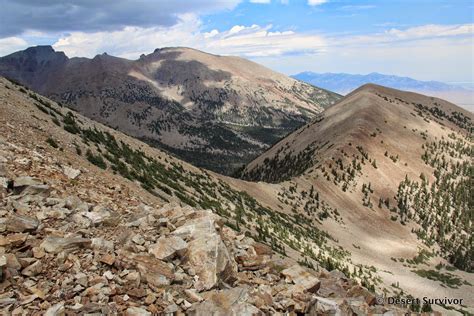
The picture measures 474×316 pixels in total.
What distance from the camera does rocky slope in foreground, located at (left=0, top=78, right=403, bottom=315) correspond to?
10.5 m

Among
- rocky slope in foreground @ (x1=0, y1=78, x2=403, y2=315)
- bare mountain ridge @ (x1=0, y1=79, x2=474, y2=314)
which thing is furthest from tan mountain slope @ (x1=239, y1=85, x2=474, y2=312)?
rocky slope in foreground @ (x1=0, y1=78, x2=403, y2=315)

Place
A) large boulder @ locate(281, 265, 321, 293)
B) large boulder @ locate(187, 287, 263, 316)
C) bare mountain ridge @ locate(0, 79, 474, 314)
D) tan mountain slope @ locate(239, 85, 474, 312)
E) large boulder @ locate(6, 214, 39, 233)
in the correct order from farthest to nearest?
tan mountain slope @ locate(239, 85, 474, 312)
large boulder @ locate(281, 265, 321, 293)
bare mountain ridge @ locate(0, 79, 474, 314)
large boulder @ locate(6, 214, 39, 233)
large boulder @ locate(187, 287, 263, 316)

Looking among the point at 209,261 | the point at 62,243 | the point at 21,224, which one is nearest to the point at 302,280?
the point at 209,261

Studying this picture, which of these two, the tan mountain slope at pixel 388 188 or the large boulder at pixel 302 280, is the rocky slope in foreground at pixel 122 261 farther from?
the tan mountain slope at pixel 388 188

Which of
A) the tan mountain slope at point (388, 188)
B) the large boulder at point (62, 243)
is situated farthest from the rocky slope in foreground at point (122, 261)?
the tan mountain slope at point (388, 188)

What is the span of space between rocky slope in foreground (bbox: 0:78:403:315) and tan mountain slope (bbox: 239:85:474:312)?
3352 cm

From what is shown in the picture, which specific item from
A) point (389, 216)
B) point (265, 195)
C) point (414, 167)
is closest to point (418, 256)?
point (389, 216)

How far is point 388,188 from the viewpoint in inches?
3027

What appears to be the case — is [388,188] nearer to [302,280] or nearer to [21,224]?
[302,280]

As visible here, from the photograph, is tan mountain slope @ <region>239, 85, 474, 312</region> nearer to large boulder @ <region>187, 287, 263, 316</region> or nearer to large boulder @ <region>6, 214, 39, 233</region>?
large boulder @ <region>187, 287, 263, 316</region>

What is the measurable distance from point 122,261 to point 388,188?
7336 centimetres

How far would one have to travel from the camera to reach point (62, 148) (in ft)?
84.6

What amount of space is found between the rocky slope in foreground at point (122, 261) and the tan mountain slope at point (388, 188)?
1320 inches

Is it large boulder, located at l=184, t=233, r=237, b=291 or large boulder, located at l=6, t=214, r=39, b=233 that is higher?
large boulder, located at l=6, t=214, r=39, b=233
